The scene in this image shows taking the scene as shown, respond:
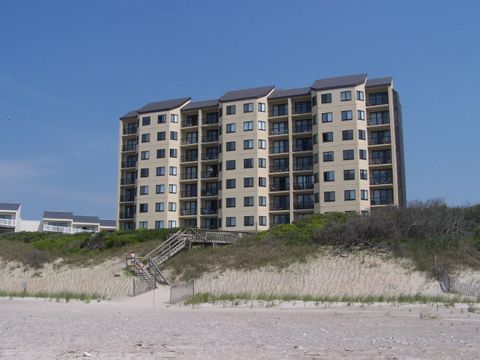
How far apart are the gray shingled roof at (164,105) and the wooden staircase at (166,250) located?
31112mm

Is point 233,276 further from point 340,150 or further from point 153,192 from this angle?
point 153,192

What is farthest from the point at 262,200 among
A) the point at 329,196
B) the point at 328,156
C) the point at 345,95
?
the point at 345,95

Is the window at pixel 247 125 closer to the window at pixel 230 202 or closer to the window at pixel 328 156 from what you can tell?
the window at pixel 230 202

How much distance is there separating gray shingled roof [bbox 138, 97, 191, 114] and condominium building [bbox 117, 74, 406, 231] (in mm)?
197

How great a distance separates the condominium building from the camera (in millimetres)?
66750

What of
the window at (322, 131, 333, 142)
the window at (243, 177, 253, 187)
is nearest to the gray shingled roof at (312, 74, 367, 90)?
the window at (322, 131, 333, 142)

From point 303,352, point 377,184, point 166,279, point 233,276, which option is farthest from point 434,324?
point 377,184

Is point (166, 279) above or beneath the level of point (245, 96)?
beneath

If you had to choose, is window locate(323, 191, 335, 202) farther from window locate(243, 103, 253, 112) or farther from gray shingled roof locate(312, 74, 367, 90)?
window locate(243, 103, 253, 112)

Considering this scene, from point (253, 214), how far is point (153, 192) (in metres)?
14.5

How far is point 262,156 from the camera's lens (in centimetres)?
7150

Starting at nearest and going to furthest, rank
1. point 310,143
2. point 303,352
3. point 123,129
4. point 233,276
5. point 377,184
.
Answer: point 303,352 → point 233,276 → point 377,184 → point 310,143 → point 123,129

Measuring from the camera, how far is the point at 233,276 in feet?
129

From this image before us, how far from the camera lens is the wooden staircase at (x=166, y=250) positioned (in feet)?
130
